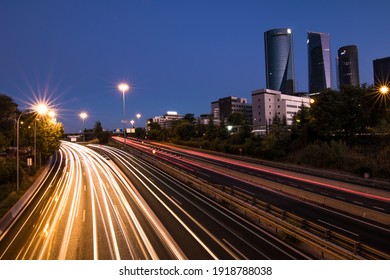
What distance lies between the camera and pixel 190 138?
305 ft

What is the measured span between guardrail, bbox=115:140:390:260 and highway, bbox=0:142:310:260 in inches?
28.8

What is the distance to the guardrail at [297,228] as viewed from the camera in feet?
34.4

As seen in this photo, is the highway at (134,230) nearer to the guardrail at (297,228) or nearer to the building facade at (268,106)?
the guardrail at (297,228)

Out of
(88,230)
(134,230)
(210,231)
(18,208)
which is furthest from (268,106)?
(88,230)

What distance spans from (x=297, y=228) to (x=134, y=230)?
342 inches

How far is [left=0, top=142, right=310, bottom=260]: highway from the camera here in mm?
12641

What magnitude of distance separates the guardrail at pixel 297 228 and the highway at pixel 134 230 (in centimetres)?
73

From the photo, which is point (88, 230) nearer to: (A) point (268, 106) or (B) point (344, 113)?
(B) point (344, 113)

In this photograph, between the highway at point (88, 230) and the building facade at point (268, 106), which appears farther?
the building facade at point (268, 106)

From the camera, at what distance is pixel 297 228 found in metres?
13.2

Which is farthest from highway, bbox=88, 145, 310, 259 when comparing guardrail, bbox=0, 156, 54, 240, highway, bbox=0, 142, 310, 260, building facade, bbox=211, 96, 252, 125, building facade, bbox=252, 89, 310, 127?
building facade, bbox=211, 96, 252, 125

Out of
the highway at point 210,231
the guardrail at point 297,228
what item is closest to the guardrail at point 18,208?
the highway at point 210,231

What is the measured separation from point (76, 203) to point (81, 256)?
11.8 meters

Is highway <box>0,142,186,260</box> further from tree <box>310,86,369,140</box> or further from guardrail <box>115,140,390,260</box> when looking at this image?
tree <box>310,86,369,140</box>
